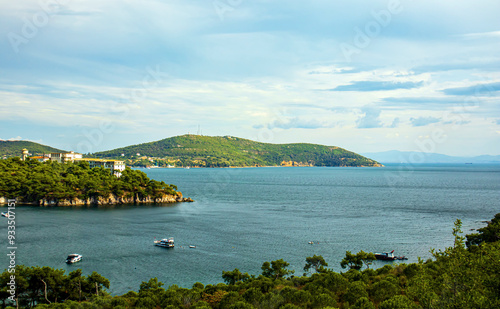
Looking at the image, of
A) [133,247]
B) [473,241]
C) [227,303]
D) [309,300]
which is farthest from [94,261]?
[473,241]

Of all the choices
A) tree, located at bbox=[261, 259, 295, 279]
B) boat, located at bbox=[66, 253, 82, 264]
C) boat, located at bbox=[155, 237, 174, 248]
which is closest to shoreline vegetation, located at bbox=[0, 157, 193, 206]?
boat, located at bbox=[155, 237, 174, 248]

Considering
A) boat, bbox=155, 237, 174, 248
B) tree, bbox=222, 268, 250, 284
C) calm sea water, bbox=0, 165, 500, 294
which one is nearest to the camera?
tree, bbox=222, 268, 250, 284

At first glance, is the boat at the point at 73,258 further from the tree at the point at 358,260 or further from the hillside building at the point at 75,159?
the hillside building at the point at 75,159

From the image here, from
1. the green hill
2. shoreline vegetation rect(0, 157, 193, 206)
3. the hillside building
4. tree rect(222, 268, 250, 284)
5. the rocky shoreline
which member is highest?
the green hill

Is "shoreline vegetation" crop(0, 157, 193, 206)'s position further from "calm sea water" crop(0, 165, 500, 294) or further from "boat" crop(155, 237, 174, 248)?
"boat" crop(155, 237, 174, 248)

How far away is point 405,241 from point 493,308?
38.1m

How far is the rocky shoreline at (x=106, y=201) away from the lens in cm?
7506

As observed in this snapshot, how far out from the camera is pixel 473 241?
40.3 meters

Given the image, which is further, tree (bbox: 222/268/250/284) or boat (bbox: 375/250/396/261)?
boat (bbox: 375/250/396/261)

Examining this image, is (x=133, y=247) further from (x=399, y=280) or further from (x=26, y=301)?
(x=399, y=280)

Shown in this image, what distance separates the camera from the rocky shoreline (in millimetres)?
75062

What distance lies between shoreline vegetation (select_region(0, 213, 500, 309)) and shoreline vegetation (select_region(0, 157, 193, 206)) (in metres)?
53.2

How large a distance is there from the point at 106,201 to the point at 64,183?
35.3 feet

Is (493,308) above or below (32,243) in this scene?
above
